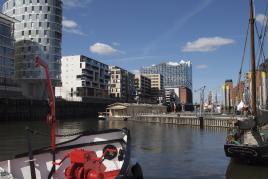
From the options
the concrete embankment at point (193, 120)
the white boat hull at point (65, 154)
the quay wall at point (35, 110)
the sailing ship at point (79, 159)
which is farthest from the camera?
the quay wall at point (35, 110)

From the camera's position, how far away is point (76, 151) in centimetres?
1587

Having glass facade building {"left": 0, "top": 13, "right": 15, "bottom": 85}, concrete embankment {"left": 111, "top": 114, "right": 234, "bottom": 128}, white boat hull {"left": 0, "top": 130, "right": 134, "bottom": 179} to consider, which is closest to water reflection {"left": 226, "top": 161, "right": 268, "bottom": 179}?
white boat hull {"left": 0, "top": 130, "right": 134, "bottom": 179}

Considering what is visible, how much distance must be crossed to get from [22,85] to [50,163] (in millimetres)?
143543

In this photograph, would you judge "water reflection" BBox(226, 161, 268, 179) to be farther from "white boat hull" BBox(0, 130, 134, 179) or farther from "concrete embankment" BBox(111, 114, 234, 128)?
"concrete embankment" BBox(111, 114, 234, 128)

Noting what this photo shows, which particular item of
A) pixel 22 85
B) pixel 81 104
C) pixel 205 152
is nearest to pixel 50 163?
pixel 205 152

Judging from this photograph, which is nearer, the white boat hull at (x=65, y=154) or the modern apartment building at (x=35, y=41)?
the white boat hull at (x=65, y=154)

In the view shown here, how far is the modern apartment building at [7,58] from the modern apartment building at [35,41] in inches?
381

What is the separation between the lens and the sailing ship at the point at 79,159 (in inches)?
616

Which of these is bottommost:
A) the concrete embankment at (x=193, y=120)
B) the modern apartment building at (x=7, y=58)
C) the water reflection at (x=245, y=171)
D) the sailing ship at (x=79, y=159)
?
the water reflection at (x=245, y=171)

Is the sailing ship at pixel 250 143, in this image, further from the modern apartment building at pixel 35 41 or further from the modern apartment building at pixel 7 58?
the modern apartment building at pixel 35 41

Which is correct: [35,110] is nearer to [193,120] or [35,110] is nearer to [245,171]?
[193,120]

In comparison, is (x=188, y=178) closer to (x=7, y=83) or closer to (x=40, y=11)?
(x=7, y=83)

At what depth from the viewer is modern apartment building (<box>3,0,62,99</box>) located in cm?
15275

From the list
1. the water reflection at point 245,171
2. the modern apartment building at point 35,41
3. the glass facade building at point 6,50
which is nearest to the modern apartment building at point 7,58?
the glass facade building at point 6,50
